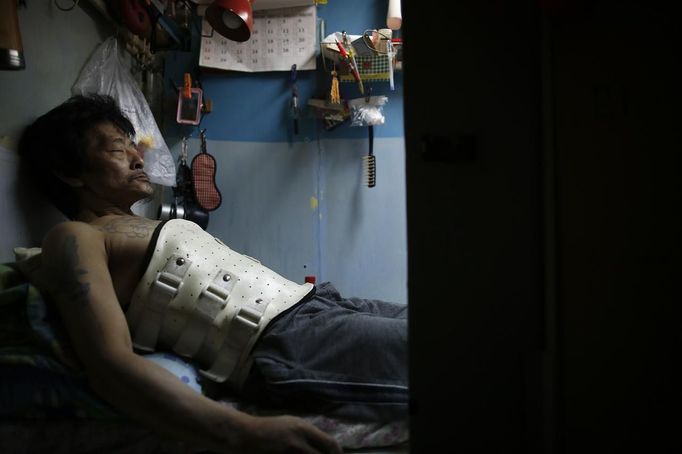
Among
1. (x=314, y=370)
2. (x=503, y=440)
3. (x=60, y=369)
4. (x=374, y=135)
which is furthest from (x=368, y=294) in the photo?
(x=503, y=440)

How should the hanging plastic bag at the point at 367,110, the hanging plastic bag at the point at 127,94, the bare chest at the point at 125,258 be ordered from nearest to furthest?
the bare chest at the point at 125,258 < the hanging plastic bag at the point at 127,94 < the hanging plastic bag at the point at 367,110

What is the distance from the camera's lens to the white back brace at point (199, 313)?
0.79m

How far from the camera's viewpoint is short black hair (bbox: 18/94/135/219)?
3.26ft

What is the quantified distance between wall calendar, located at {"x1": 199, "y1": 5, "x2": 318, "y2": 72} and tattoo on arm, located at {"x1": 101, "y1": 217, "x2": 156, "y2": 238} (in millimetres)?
985

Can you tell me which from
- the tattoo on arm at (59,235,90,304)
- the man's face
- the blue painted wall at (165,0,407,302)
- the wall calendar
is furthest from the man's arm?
the wall calendar

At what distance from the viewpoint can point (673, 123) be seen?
0.39 meters

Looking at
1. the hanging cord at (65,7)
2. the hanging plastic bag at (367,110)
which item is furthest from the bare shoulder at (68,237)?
the hanging plastic bag at (367,110)

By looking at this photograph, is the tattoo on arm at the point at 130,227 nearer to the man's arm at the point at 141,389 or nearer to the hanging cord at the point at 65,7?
the man's arm at the point at 141,389

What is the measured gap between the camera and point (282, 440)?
1.88 feet

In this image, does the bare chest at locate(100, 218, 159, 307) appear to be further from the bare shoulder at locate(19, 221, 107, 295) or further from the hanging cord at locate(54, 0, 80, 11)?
the hanging cord at locate(54, 0, 80, 11)

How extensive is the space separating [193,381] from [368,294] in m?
1.00

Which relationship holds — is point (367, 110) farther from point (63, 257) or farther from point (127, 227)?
point (63, 257)

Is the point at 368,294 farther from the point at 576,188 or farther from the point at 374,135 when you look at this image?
the point at 576,188

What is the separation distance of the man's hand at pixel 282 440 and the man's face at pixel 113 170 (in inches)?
27.7
